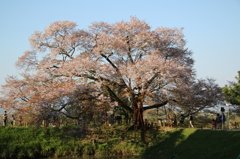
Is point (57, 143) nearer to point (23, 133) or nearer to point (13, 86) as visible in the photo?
point (23, 133)

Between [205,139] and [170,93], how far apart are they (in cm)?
690

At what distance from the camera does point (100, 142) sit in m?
25.2

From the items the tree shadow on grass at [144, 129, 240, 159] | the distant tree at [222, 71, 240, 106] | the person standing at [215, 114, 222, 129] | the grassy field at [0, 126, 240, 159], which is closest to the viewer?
the tree shadow on grass at [144, 129, 240, 159]

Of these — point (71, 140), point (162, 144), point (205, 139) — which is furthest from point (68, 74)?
point (205, 139)

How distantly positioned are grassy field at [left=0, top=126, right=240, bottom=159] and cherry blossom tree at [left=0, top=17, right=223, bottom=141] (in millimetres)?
2071

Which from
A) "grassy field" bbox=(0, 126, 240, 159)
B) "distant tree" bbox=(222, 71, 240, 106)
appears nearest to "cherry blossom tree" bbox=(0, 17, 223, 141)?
→ "grassy field" bbox=(0, 126, 240, 159)


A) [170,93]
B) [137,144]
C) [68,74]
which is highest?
[68,74]

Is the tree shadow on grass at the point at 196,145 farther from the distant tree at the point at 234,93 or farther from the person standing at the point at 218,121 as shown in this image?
the distant tree at the point at 234,93

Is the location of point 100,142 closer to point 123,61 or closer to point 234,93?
point 123,61

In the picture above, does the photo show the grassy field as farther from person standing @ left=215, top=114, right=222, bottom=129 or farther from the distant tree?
the distant tree

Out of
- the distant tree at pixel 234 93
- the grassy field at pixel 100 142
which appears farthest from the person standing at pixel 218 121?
the distant tree at pixel 234 93

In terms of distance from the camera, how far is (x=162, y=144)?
80.0 feet

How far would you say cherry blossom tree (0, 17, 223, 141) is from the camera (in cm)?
2509

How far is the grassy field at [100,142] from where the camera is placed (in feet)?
70.2
